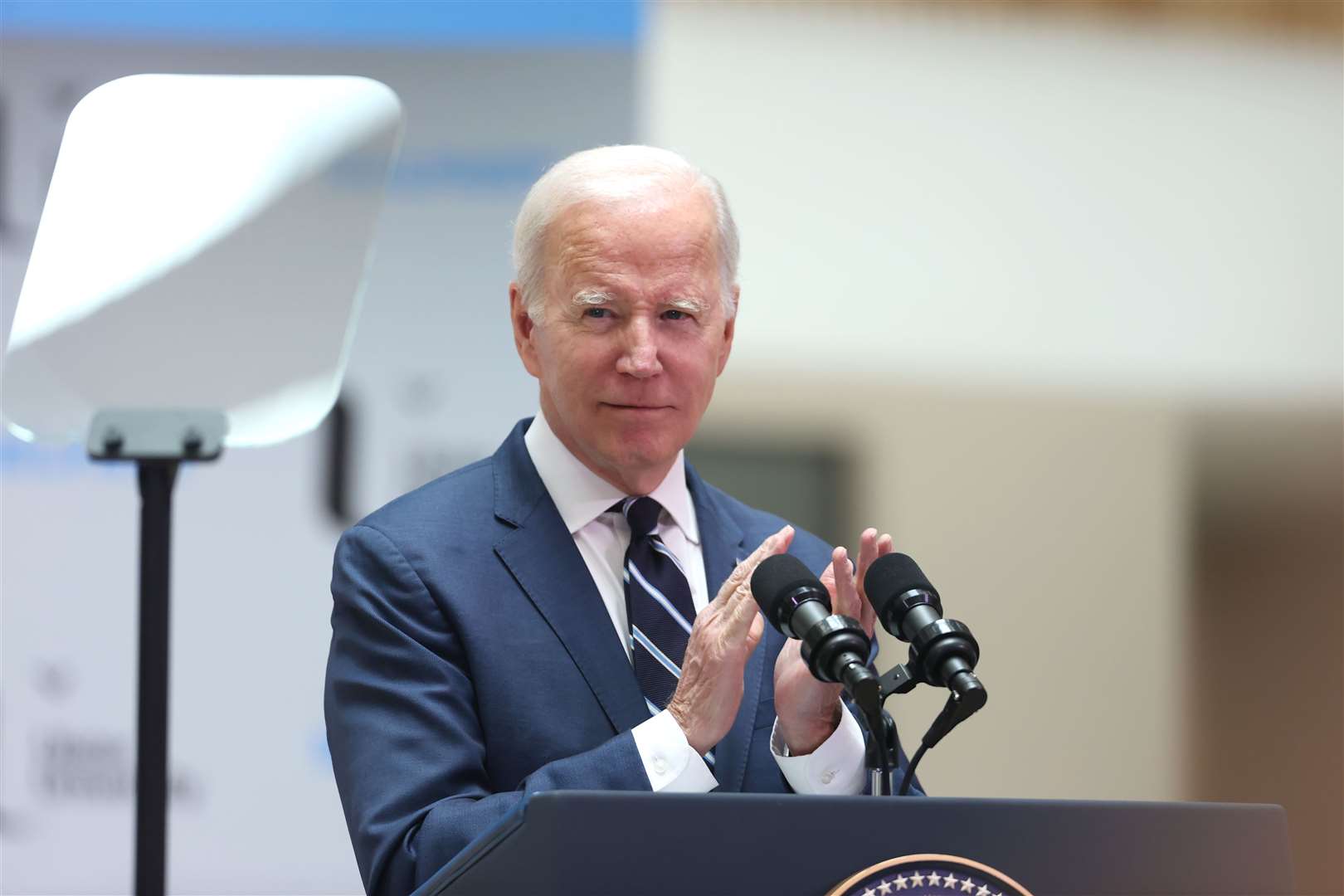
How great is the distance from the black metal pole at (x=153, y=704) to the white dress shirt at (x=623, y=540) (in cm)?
46

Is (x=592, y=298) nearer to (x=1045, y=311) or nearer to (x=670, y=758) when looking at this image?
(x=670, y=758)

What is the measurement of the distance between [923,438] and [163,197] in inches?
166

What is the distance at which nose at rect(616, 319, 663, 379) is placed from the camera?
186cm

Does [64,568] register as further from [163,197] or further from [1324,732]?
[1324,732]

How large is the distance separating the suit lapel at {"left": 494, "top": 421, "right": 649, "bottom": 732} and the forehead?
0.90 ft

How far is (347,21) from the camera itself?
368cm

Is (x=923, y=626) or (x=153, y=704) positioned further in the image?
(x=153, y=704)

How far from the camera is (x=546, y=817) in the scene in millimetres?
1255

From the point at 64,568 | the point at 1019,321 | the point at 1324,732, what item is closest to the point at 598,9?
the point at 64,568

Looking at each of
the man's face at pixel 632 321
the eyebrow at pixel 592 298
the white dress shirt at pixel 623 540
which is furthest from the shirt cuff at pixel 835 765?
the eyebrow at pixel 592 298

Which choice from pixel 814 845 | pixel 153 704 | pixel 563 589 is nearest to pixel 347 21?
pixel 563 589

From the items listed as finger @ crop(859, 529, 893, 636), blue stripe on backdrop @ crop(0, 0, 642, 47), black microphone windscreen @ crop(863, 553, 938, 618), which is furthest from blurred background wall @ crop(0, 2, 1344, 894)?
black microphone windscreen @ crop(863, 553, 938, 618)

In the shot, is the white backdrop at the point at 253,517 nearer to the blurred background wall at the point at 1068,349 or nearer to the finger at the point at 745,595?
the blurred background wall at the point at 1068,349

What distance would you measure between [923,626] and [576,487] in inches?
23.8
